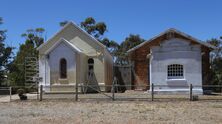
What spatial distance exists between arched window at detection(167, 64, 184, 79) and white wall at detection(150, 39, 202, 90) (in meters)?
0.31

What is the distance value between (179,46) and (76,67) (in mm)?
8739

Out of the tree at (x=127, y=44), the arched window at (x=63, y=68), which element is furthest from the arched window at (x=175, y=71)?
the tree at (x=127, y=44)

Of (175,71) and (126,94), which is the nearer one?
(126,94)

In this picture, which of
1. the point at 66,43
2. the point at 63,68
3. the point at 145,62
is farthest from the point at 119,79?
the point at 66,43

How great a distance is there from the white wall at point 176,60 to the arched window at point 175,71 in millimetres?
310

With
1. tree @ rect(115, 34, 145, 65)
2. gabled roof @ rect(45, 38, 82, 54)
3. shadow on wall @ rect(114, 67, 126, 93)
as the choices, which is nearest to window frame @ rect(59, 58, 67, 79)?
gabled roof @ rect(45, 38, 82, 54)

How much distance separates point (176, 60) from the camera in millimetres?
28938

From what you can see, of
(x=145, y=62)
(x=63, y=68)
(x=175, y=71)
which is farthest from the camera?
(x=63, y=68)

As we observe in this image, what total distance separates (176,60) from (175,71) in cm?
93

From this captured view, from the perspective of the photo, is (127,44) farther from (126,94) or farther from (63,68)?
(126,94)

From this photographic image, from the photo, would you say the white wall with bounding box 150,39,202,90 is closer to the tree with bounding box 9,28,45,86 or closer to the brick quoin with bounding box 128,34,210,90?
the brick quoin with bounding box 128,34,210,90

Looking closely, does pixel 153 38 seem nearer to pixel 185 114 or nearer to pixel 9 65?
pixel 185 114

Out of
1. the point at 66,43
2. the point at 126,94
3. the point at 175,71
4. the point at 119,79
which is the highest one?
the point at 66,43

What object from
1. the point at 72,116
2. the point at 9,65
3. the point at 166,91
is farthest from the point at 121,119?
the point at 9,65
